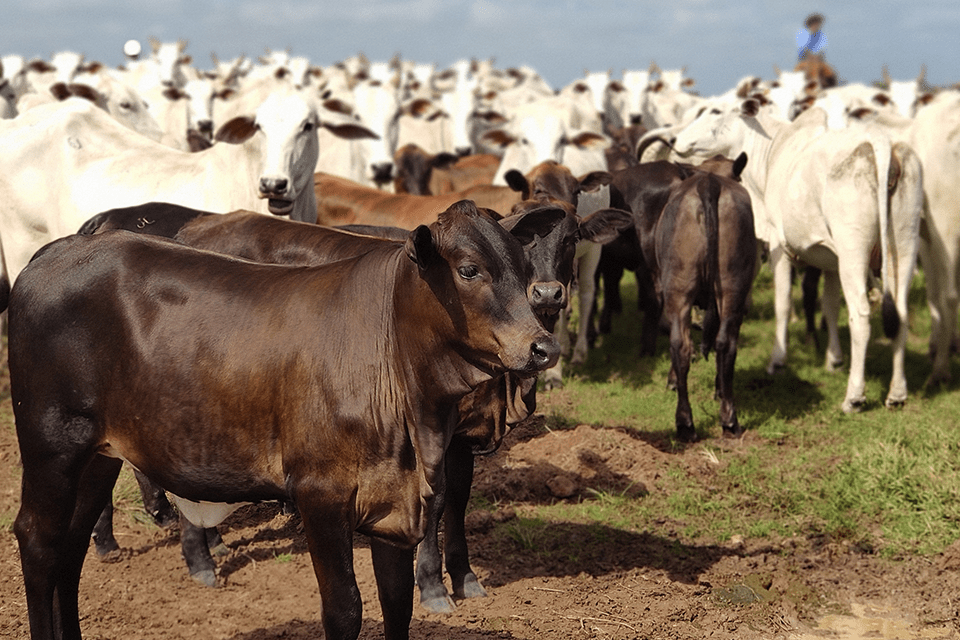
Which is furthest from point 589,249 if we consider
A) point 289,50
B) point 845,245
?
point 289,50

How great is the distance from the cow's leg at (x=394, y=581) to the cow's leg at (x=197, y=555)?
1.86 m

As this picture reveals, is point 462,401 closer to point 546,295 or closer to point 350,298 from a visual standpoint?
point 546,295

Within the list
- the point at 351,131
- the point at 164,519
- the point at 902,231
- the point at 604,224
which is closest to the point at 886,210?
the point at 902,231

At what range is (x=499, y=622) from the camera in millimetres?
4812

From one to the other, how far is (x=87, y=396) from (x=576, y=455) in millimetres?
4001

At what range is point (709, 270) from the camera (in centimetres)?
752

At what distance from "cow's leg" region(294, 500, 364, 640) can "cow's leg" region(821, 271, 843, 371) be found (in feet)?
23.7

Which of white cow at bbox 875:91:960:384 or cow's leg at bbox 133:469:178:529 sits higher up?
white cow at bbox 875:91:960:384

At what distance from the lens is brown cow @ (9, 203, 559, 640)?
3187 millimetres

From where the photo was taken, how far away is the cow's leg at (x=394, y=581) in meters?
3.60

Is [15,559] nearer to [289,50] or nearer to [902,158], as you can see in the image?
[902,158]

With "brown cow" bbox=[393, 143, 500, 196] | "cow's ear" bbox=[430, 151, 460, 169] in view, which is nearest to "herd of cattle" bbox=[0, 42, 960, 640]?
"brown cow" bbox=[393, 143, 500, 196]

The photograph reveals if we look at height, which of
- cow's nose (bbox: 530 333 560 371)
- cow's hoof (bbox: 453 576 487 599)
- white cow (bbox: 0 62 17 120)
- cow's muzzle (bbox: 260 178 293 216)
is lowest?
cow's hoof (bbox: 453 576 487 599)

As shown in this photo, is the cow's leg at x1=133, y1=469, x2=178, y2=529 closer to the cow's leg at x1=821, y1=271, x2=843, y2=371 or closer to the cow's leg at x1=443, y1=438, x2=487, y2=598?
the cow's leg at x1=443, y1=438, x2=487, y2=598
